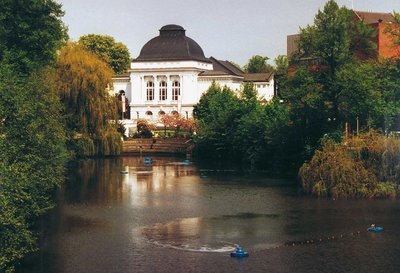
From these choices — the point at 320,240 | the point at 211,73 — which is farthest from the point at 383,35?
the point at 320,240

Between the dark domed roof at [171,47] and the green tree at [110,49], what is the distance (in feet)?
48.8

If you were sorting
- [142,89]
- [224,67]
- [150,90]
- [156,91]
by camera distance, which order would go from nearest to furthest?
1. [156,91]
2. [142,89]
3. [150,90]
4. [224,67]

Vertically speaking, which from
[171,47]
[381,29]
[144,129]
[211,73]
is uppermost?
[171,47]

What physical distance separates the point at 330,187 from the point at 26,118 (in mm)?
24040

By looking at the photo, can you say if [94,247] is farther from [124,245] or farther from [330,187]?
[330,187]

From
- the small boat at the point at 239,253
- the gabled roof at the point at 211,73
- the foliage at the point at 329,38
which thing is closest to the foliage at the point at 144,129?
the gabled roof at the point at 211,73

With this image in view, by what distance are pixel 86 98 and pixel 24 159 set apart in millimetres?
49994

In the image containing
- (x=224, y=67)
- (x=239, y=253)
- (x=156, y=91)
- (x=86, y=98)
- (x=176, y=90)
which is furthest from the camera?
(x=224, y=67)

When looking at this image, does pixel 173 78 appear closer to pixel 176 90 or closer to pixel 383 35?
pixel 176 90

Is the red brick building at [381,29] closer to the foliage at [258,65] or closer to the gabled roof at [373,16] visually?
the gabled roof at [373,16]

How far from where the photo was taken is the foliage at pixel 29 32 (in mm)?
68562

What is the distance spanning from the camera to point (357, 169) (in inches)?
2296

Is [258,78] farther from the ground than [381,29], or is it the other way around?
[381,29]

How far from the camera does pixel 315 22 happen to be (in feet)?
241
